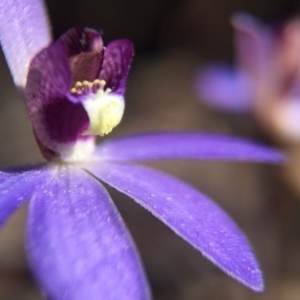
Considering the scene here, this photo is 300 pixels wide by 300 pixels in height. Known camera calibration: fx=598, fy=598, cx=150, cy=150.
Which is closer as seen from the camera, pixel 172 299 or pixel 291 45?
pixel 291 45

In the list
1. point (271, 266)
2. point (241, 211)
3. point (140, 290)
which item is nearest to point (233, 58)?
point (241, 211)

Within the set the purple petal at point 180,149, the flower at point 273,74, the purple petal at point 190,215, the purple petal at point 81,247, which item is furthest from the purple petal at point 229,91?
the purple petal at point 81,247

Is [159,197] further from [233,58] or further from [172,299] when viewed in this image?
[233,58]

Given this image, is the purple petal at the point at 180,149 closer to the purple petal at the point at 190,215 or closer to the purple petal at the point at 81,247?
the purple petal at the point at 190,215

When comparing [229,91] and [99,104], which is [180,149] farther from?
[229,91]

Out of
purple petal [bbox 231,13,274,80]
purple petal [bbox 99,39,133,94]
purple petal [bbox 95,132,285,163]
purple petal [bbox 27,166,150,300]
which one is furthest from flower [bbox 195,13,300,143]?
purple petal [bbox 27,166,150,300]

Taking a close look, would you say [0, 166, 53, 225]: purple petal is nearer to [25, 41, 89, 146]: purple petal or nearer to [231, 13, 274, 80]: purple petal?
[25, 41, 89, 146]: purple petal
